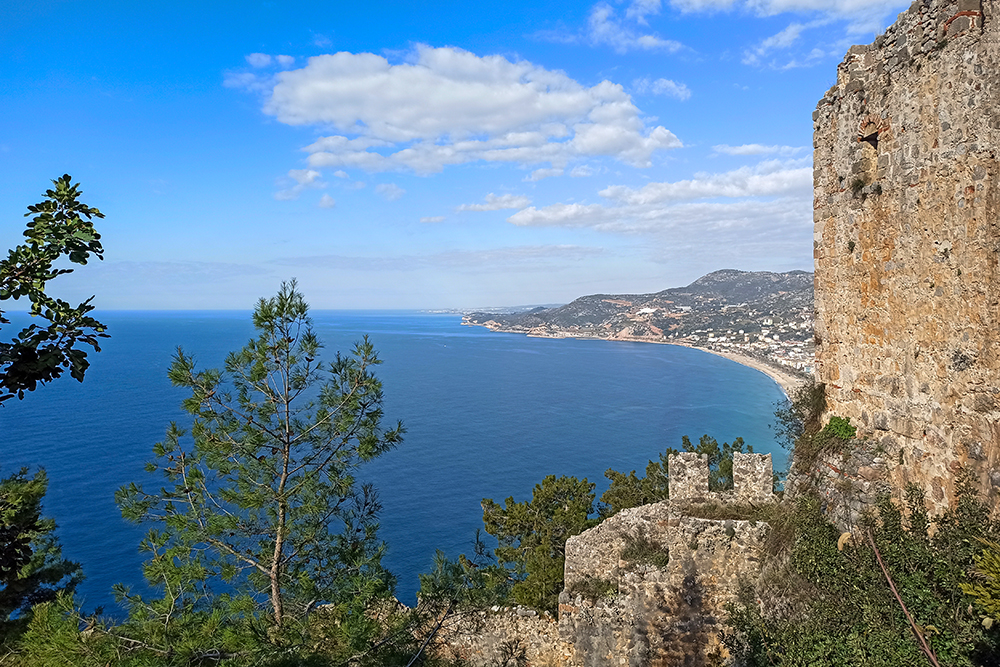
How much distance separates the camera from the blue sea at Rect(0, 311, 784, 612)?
1177 inches

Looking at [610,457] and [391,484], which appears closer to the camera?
[391,484]

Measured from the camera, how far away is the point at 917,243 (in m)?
6.61

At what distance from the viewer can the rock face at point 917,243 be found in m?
5.73

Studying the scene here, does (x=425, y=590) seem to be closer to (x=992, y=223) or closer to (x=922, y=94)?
(x=992, y=223)

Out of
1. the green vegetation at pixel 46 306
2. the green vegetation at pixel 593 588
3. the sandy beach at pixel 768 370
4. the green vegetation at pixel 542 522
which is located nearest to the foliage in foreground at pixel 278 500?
the green vegetation at pixel 593 588

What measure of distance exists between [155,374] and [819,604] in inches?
3239

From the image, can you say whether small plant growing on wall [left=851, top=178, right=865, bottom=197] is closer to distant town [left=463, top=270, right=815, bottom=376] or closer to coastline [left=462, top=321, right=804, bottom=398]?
coastline [left=462, top=321, right=804, bottom=398]

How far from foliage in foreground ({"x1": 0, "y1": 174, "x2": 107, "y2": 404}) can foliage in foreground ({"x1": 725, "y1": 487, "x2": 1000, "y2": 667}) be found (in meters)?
6.04

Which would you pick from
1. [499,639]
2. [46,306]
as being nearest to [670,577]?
[499,639]

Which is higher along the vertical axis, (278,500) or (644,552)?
(278,500)

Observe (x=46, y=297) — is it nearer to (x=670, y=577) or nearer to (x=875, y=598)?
(x=875, y=598)

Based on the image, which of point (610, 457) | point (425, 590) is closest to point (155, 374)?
Answer: point (610, 457)

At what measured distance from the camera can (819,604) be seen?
18.7 feet

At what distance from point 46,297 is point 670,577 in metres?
8.78
